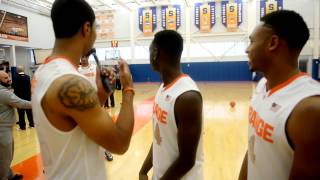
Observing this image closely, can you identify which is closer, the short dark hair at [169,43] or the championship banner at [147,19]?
the short dark hair at [169,43]

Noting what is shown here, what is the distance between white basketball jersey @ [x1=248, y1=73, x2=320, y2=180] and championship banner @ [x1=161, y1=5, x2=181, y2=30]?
59.1 ft

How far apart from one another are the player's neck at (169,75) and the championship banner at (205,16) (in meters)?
17.3

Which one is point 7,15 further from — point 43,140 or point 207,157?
point 43,140

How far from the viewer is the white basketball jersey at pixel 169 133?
1.66m

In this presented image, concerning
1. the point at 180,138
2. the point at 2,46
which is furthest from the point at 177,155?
the point at 2,46

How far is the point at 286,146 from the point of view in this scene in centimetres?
112

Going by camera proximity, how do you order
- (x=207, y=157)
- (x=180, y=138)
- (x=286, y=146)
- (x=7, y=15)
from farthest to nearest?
(x=7, y=15)
(x=207, y=157)
(x=180, y=138)
(x=286, y=146)

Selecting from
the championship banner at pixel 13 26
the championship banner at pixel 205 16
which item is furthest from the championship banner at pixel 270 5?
the championship banner at pixel 13 26

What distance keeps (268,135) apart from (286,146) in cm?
9

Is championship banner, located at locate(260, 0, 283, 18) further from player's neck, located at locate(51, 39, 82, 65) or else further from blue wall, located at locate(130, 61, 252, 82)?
player's neck, located at locate(51, 39, 82, 65)

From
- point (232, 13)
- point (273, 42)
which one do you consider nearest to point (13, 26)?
point (232, 13)

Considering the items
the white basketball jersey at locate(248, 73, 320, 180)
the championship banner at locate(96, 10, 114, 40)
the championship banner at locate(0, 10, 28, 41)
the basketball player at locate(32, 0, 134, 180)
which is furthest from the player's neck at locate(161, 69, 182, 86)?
the championship banner at locate(96, 10, 114, 40)

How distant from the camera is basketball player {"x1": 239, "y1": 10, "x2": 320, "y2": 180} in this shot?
1.01m

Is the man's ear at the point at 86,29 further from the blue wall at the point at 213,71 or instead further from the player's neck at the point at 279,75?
the blue wall at the point at 213,71
